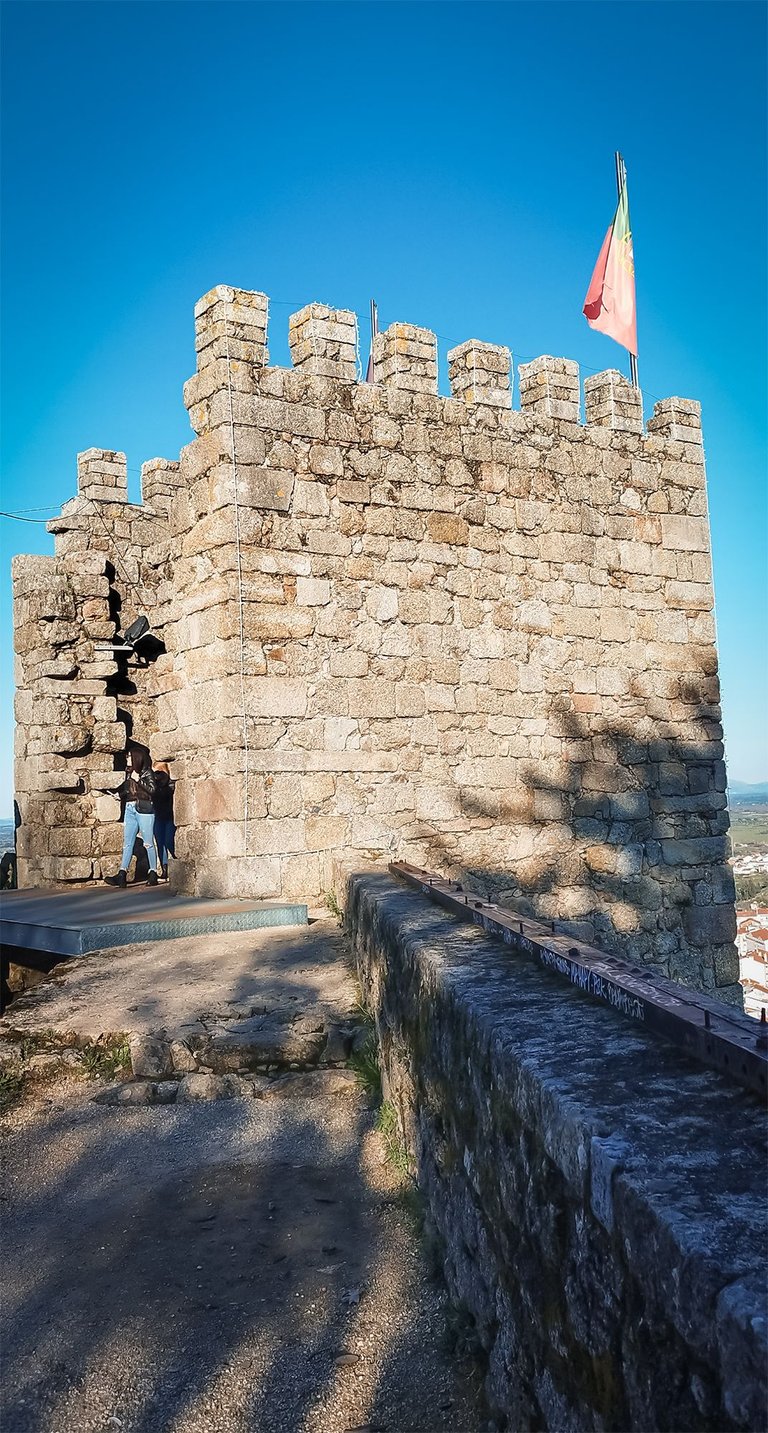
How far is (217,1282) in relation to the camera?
2.62 m

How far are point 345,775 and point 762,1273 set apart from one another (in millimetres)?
5605

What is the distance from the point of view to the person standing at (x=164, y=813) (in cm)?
818

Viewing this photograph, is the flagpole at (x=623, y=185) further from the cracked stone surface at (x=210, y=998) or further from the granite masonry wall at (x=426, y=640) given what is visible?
the cracked stone surface at (x=210, y=998)

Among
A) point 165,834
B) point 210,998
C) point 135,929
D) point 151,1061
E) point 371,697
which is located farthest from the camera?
point 165,834

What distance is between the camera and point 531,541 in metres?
7.55

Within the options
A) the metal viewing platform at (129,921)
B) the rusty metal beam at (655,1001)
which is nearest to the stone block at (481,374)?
the metal viewing platform at (129,921)

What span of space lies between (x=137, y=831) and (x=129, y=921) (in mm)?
2440

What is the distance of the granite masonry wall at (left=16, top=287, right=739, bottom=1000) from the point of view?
6531 mm

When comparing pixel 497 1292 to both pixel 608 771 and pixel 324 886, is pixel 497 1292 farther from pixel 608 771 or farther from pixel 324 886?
pixel 608 771

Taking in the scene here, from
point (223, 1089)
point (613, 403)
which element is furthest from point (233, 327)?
point (223, 1089)

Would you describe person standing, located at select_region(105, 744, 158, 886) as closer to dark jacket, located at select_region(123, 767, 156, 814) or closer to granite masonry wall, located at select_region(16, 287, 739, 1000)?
dark jacket, located at select_region(123, 767, 156, 814)

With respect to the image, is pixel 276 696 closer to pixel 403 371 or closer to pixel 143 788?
pixel 143 788

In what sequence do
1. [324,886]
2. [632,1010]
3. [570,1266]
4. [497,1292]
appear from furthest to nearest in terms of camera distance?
[324,886], [632,1010], [497,1292], [570,1266]

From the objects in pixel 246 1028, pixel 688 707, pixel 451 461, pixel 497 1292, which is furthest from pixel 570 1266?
pixel 688 707
